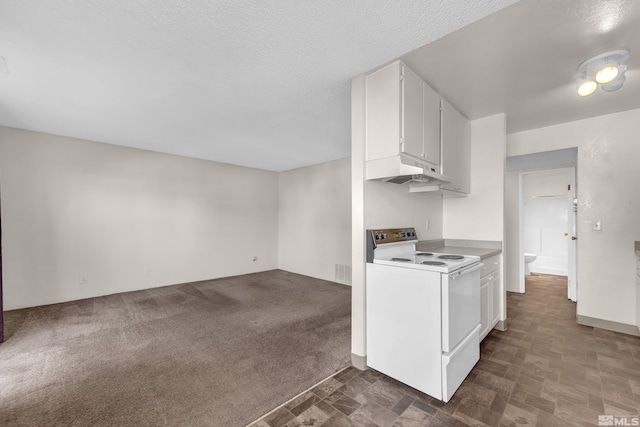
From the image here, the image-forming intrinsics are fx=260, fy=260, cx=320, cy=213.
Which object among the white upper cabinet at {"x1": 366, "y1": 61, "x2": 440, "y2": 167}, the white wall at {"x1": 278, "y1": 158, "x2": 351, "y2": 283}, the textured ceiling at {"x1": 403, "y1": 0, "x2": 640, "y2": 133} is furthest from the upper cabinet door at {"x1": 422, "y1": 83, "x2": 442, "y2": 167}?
the white wall at {"x1": 278, "y1": 158, "x2": 351, "y2": 283}

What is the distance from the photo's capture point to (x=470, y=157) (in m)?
3.28

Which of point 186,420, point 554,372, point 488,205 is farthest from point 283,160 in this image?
point 554,372

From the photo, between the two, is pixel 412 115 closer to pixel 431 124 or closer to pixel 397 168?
pixel 431 124

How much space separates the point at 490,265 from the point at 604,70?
1.82m

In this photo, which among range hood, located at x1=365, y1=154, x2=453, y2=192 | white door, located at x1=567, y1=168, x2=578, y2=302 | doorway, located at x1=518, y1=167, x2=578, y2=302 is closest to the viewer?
range hood, located at x1=365, y1=154, x2=453, y2=192

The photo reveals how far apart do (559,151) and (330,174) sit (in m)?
3.59

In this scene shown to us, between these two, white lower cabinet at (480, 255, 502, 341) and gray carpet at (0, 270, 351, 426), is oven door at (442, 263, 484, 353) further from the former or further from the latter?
gray carpet at (0, 270, 351, 426)

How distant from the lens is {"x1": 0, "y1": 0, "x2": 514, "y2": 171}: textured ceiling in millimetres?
1553

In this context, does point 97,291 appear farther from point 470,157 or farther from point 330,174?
point 470,157

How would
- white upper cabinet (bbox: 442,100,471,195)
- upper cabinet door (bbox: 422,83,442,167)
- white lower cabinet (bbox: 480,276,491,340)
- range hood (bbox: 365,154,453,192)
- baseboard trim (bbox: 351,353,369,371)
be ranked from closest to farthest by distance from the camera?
range hood (bbox: 365,154,453,192)
baseboard trim (bbox: 351,353,369,371)
upper cabinet door (bbox: 422,83,442,167)
white lower cabinet (bbox: 480,276,491,340)
white upper cabinet (bbox: 442,100,471,195)

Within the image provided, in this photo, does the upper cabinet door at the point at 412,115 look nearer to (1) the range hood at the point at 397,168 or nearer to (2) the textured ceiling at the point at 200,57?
(1) the range hood at the point at 397,168

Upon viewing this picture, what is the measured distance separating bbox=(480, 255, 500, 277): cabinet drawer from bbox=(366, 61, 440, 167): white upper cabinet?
1211 millimetres

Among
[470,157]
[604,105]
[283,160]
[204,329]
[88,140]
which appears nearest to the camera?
[604,105]

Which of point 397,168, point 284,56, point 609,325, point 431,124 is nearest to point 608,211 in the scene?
point 609,325
